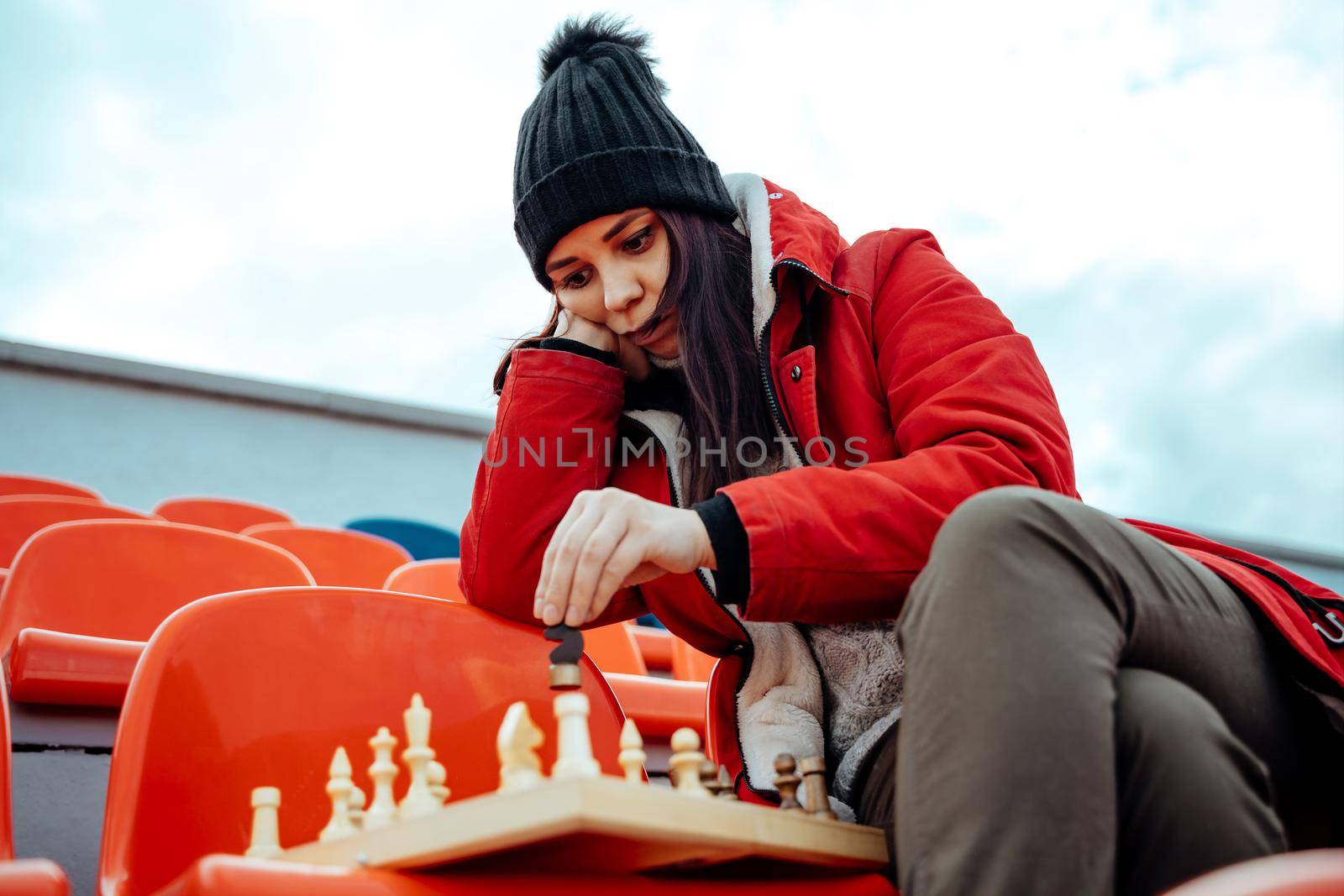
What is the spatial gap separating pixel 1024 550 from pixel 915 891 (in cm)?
22

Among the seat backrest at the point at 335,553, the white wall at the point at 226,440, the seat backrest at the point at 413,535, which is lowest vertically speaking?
the seat backrest at the point at 335,553

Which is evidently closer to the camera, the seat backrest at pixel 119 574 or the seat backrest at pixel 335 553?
the seat backrest at pixel 119 574

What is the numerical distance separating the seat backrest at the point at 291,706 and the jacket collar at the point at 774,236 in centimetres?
48

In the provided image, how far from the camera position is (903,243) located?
153 centimetres

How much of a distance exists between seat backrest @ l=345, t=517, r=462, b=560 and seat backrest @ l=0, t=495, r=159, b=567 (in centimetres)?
271

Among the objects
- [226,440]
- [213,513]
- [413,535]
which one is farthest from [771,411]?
[226,440]

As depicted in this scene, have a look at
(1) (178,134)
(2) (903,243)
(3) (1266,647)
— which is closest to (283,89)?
(1) (178,134)

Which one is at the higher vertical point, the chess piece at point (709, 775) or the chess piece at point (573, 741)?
the chess piece at point (709, 775)

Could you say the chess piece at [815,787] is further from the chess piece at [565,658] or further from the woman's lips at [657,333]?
the woman's lips at [657,333]

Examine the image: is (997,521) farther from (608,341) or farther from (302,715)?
(608,341)

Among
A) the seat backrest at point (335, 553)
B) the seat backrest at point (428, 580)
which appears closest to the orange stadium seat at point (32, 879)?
the seat backrest at point (428, 580)

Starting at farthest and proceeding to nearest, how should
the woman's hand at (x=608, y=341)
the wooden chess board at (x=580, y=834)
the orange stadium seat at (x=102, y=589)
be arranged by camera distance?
the woman's hand at (x=608, y=341) < the orange stadium seat at (x=102, y=589) < the wooden chess board at (x=580, y=834)

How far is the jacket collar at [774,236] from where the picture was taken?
141 cm

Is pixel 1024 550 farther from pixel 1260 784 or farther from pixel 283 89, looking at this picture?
pixel 283 89
